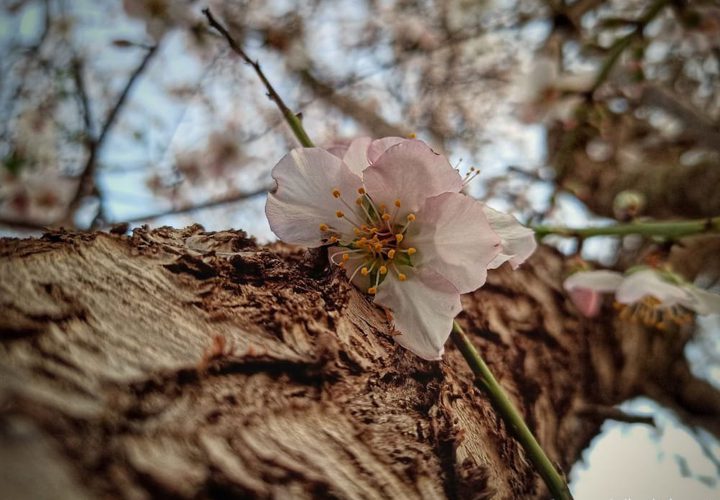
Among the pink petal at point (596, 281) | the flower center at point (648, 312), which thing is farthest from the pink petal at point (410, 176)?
the flower center at point (648, 312)

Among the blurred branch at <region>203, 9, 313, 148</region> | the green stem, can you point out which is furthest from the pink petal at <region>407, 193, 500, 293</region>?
the green stem

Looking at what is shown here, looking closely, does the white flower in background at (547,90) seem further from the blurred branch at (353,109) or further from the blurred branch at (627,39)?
the blurred branch at (353,109)

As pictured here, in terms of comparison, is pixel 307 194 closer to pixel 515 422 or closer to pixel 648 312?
pixel 515 422

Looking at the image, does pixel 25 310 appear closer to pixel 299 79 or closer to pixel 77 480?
pixel 77 480

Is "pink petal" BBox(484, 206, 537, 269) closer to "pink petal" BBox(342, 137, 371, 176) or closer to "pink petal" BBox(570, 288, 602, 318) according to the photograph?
"pink petal" BBox(342, 137, 371, 176)

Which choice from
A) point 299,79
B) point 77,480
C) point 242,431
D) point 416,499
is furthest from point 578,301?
point 299,79

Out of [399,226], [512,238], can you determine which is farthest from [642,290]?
Answer: [399,226]
